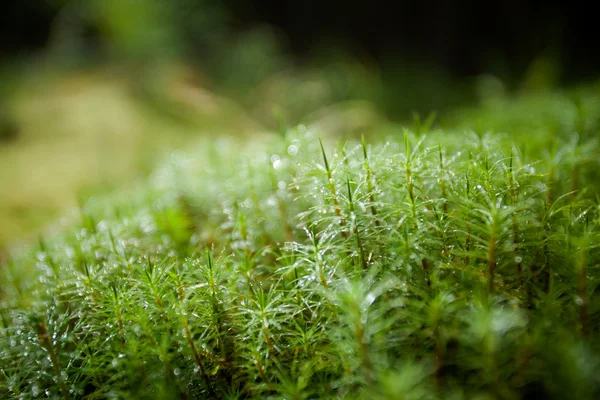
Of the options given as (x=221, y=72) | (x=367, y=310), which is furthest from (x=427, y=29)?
(x=367, y=310)

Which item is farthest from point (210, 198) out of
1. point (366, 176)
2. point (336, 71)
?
point (336, 71)

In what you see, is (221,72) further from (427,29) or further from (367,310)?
(367,310)

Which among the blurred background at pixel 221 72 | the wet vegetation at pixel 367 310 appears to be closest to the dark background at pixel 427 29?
the blurred background at pixel 221 72

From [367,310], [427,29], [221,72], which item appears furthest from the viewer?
[427,29]

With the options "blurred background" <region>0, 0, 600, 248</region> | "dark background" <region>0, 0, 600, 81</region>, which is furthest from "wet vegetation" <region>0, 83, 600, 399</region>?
"dark background" <region>0, 0, 600, 81</region>

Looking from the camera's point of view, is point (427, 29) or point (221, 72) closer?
point (221, 72)

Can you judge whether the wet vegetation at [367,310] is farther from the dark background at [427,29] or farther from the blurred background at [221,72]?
the dark background at [427,29]

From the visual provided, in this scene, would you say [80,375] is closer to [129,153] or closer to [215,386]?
[215,386]
